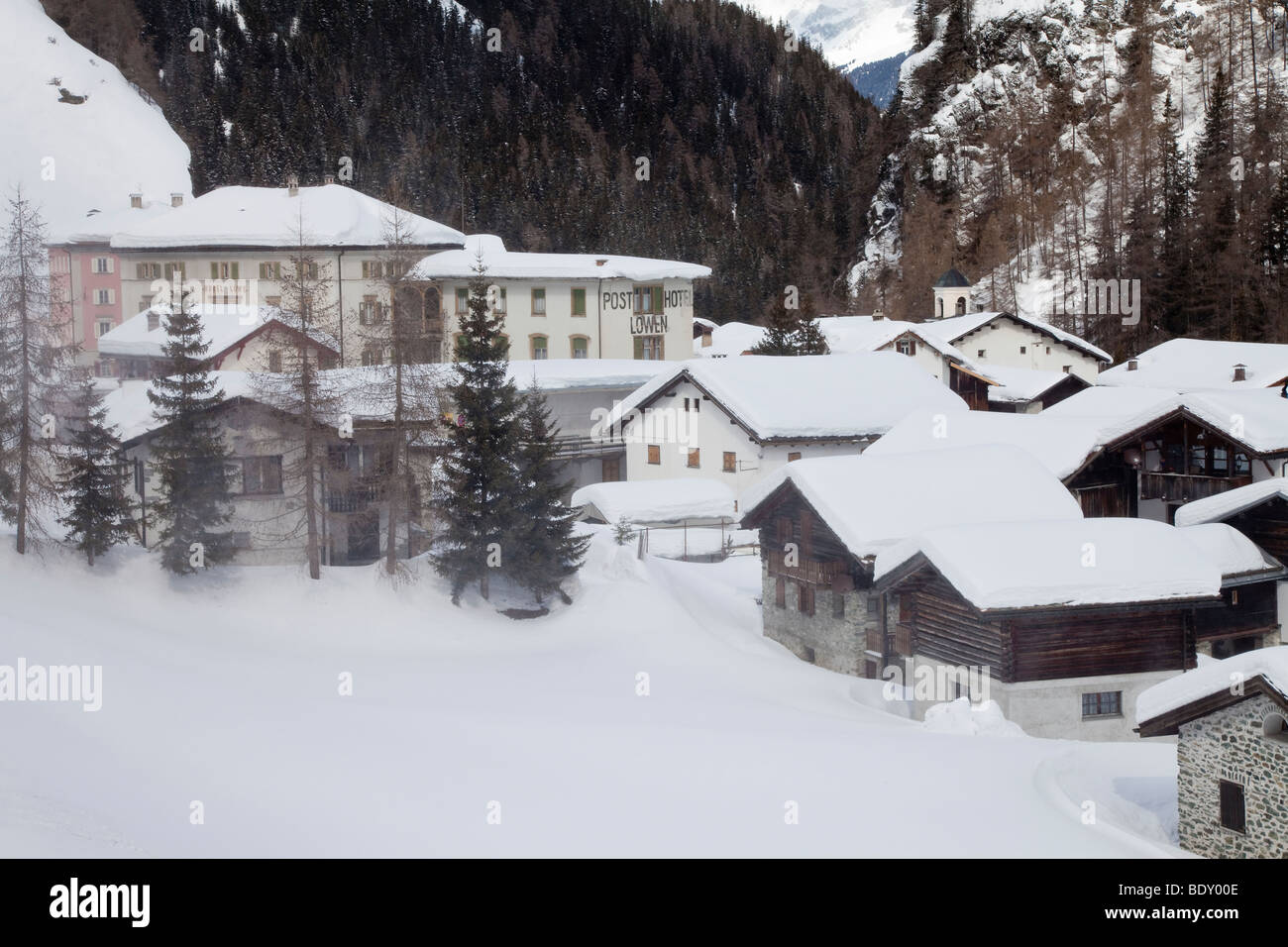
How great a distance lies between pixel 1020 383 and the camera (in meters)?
64.7

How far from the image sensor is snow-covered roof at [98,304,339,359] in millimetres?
46250

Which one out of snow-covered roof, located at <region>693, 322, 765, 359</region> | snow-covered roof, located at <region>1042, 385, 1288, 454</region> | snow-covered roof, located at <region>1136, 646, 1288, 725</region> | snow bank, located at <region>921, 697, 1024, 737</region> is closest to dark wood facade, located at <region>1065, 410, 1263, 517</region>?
snow-covered roof, located at <region>1042, 385, 1288, 454</region>

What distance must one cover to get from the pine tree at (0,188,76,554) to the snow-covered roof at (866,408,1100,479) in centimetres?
2168

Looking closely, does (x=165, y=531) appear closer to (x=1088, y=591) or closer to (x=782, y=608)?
(x=782, y=608)

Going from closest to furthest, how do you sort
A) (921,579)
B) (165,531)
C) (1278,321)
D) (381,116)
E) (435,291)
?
(921,579)
(165,531)
(435,291)
(1278,321)
(381,116)

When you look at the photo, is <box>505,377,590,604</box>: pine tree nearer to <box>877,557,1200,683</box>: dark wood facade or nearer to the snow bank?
<box>877,557,1200,683</box>: dark wood facade

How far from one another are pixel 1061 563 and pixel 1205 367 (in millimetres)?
33451

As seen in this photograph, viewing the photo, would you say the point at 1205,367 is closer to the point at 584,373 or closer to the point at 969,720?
the point at 584,373

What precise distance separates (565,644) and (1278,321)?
53.9 m

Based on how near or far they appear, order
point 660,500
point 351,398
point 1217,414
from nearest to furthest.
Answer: point 351,398 → point 1217,414 → point 660,500

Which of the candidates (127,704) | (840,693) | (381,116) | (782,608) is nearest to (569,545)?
(782,608)

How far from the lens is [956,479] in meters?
31.5

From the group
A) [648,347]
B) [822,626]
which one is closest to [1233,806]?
[822,626]
